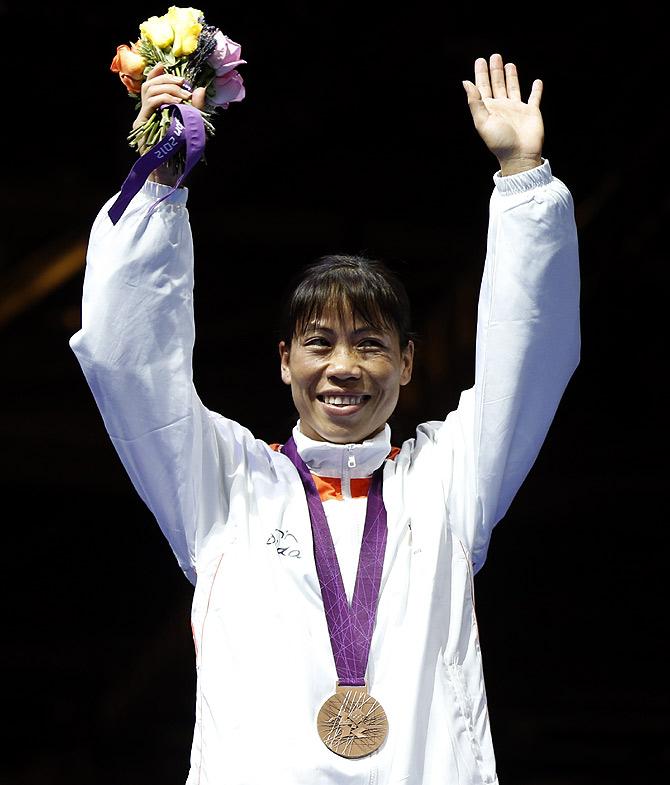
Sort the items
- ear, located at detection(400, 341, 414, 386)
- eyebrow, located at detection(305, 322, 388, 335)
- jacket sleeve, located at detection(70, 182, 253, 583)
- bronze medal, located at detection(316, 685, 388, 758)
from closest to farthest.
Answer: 1. bronze medal, located at detection(316, 685, 388, 758)
2. jacket sleeve, located at detection(70, 182, 253, 583)
3. eyebrow, located at detection(305, 322, 388, 335)
4. ear, located at detection(400, 341, 414, 386)

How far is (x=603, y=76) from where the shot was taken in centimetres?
398

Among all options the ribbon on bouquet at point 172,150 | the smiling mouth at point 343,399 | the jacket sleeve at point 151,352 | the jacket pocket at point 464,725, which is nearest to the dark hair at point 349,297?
the smiling mouth at point 343,399

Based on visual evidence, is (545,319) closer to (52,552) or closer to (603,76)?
(603,76)

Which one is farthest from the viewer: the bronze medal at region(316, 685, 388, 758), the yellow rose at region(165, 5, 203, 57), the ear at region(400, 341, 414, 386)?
the ear at region(400, 341, 414, 386)

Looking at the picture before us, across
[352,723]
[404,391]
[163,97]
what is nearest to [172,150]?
[163,97]

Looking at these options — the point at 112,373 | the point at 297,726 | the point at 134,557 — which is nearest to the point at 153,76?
the point at 112,373

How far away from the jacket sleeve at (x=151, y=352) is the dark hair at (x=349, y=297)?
0.27 meters

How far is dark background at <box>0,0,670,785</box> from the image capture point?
4000 mm

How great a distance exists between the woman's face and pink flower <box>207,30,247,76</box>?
0.47 meters

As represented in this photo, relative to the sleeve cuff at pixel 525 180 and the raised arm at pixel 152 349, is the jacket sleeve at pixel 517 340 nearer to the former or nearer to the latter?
the sleeve cuff at pixel 525 180

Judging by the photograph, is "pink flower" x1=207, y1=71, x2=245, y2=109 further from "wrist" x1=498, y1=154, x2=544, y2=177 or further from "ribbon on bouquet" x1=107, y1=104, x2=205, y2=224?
"wrist" x1=498, y1=154, x2=544, y2=177

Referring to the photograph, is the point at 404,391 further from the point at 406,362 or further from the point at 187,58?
the point at 187,58

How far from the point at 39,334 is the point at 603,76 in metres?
1.79

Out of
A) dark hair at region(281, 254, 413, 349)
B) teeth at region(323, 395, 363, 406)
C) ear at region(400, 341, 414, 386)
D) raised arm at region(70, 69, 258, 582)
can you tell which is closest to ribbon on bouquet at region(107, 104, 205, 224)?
raised arm at region(70, 69, 258, 582)
